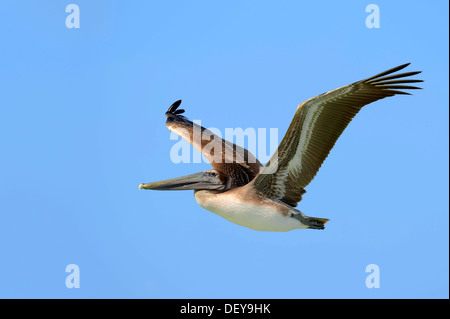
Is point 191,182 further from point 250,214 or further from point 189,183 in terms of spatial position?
point 250,214

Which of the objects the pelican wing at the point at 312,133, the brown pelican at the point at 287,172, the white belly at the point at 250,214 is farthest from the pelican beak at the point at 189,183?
the pelican wing at the point at 312,133

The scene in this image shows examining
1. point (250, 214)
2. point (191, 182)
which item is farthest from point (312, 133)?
point (191, 182)

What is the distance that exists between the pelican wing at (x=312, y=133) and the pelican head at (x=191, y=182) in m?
0.90

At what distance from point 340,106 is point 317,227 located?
1.90 m

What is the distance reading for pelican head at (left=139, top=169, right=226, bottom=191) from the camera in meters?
10.4

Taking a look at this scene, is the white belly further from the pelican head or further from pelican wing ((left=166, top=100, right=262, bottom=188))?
pelican wing ((left=166, top=100, right=262, bottom=188))

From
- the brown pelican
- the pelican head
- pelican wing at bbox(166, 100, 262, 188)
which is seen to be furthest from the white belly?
pelican wing at bbox(166, 100, 262, 188)

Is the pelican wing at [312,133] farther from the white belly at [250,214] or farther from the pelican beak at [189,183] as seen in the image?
the pelican beak at [189,183]

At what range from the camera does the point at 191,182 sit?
10.5 meters

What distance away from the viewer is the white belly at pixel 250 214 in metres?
A: 9.70
